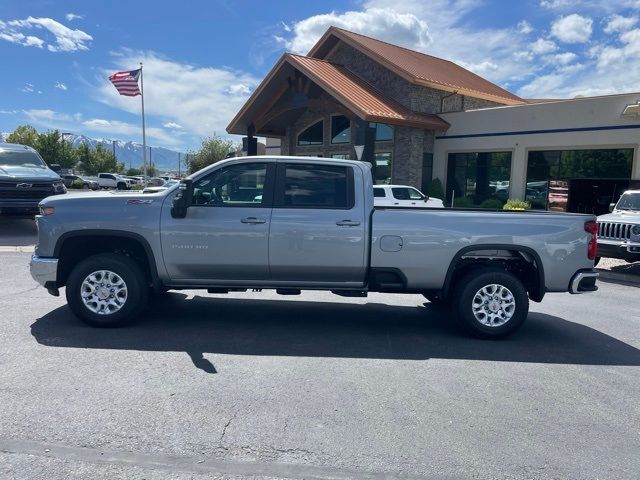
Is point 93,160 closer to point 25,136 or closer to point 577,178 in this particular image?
point 25,136

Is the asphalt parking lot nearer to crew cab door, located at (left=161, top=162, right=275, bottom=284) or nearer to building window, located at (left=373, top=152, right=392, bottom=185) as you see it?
crew cab door, located at (left=161, top=162, right=275, bottom=284)

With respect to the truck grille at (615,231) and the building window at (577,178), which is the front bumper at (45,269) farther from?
the building window at (577,178)

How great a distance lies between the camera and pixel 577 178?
730 inches

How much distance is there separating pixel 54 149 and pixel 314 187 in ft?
185

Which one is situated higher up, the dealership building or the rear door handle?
the dealership building

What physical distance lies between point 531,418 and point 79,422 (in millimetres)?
3284

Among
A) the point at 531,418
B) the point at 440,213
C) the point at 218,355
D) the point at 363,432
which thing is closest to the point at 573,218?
the point at 440,213

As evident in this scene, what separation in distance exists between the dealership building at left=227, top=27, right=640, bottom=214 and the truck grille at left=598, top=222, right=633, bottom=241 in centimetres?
777

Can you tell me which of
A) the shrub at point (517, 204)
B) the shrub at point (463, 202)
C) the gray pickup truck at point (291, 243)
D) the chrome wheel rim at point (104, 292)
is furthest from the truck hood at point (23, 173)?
the shrub at point (517, 204)

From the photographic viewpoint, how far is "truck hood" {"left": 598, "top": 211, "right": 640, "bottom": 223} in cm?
993

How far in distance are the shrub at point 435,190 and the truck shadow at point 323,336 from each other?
49.0 feet

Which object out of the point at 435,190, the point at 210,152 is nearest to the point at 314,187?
the point at 435,190

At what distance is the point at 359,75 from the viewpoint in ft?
78.3

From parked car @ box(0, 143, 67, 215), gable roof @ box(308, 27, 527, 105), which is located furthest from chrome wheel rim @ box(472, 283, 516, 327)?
gable roof @ box(308, 27, 527, 105)
